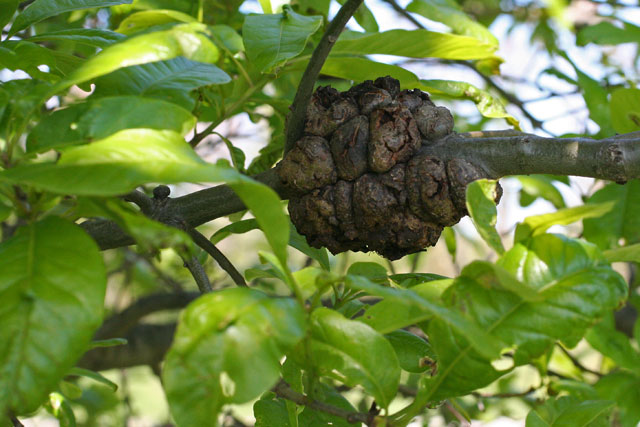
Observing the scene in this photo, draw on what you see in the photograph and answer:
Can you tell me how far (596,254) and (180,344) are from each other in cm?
46

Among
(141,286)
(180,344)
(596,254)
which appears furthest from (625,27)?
(141,286)

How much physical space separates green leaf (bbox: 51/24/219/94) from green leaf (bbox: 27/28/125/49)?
0.23 meters

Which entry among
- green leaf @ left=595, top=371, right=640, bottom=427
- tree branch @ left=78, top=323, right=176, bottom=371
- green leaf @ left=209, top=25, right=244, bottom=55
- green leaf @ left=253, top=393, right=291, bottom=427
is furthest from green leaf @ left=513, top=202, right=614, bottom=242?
tree branch @ left=78, top=323, right=176, bottom=371

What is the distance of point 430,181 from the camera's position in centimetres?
94

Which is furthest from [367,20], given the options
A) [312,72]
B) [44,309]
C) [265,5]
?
[44,309]

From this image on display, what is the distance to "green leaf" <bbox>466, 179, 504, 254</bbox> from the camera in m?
0.73

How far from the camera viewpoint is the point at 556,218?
0.72 metres

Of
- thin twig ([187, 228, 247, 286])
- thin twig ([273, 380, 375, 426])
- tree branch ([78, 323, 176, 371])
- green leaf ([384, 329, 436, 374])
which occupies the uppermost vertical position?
thin twig ([273, 380, 375, 426])

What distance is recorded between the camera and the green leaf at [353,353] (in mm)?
710

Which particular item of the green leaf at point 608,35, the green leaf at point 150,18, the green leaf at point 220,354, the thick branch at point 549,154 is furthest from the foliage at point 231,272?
the green leaf at point 608,35

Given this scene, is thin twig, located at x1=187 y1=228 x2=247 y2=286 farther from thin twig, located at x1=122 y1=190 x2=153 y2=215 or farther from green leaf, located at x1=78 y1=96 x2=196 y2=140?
green leaf, located at x1=78 y1=96 x2=196 y2=140

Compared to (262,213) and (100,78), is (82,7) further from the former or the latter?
(262,213)

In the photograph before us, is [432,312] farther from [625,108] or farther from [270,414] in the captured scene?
[625,108]

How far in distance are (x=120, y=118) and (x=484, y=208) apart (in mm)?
427
